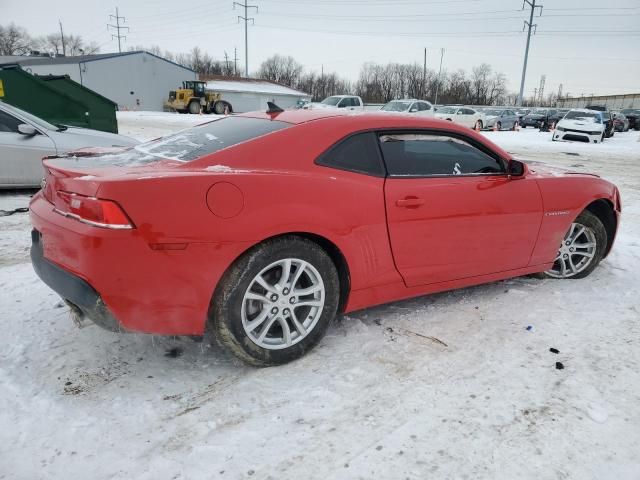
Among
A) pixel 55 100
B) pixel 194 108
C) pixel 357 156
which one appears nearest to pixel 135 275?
pixel 357 156

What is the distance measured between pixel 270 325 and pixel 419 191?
125cm

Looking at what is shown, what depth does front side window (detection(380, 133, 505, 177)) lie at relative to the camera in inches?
121

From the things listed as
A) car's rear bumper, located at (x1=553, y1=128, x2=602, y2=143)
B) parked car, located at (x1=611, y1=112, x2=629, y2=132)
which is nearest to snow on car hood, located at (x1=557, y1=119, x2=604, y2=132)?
car's rear bumper, located at (x1=553, y1=128, x2=602, y2=143)

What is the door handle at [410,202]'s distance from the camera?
296 centimetres

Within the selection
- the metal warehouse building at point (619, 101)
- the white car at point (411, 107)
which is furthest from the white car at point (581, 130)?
the metal warehouse building at point (619, 101)

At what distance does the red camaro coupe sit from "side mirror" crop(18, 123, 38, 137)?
4283mm

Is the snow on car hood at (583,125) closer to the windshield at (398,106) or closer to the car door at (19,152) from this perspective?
the windshield at (398,106)

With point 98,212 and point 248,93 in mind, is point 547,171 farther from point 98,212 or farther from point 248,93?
point 248,93

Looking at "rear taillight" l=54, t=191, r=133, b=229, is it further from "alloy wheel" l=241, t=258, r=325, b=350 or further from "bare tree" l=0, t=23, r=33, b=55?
"bare tree" l=0, t=23, r=33, b=55

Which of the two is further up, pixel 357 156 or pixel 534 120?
pixel 357 156

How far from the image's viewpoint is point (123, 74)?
4441cm

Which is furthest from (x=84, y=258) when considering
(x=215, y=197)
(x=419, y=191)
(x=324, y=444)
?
(x=419, y=191)

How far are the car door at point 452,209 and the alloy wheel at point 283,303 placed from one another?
1.96ft

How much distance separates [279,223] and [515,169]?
1996mm
